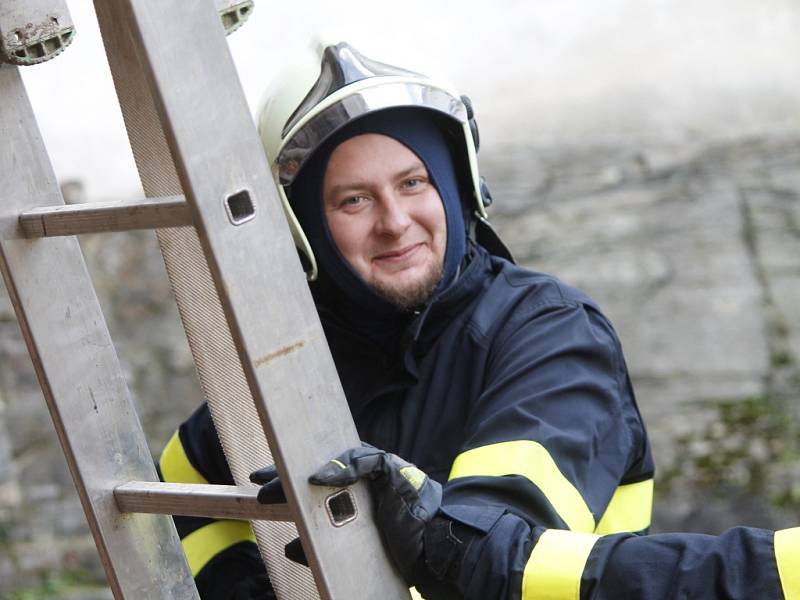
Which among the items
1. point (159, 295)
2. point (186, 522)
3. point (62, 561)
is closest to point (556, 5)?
point (159, 295)

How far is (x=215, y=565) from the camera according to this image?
245 cm

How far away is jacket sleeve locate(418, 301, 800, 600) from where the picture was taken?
1429mm

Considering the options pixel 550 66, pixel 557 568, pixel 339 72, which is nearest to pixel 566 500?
pixel 557 568

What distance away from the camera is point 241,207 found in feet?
4.59

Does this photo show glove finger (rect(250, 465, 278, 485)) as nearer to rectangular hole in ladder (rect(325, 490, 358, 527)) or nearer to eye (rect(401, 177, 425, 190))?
rectangular hole in ladder (rect(325, 490, 358, 527))

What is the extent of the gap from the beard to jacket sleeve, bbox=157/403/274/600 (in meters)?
0.51

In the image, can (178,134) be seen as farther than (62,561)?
No

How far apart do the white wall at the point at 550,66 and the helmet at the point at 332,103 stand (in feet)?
9.06

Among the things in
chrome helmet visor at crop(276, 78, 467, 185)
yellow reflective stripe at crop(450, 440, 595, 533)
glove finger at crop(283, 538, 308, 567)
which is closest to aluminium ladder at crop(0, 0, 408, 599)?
glove finger at crop(283, 538, 308, 567)

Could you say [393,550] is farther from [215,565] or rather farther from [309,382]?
[215,565]

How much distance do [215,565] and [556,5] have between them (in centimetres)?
421

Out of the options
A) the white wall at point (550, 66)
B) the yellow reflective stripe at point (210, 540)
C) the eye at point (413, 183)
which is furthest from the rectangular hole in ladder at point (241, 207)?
the white wall at point (550, 66)

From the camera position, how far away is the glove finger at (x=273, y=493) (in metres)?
1.47

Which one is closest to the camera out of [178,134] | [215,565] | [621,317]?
[178,134]
